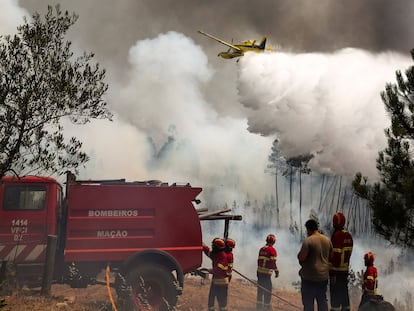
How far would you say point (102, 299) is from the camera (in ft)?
33.3

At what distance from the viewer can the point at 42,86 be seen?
8852 millimetres

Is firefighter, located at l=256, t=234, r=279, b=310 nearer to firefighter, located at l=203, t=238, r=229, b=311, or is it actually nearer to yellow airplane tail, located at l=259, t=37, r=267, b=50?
firefighter, located at l=203, t=238, r=229, b=311

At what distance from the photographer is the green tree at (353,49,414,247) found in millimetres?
9539

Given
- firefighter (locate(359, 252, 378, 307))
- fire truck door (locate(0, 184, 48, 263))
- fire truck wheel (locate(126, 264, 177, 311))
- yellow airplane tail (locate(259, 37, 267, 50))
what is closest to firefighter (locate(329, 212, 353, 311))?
firefighter (locate(359, 252, 378, 307))

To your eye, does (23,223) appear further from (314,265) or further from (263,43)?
(263,43)

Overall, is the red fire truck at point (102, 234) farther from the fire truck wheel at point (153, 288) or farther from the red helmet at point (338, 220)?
the red helmet at point (338, 220)

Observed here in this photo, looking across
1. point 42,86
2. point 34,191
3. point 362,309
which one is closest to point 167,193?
point 34,191

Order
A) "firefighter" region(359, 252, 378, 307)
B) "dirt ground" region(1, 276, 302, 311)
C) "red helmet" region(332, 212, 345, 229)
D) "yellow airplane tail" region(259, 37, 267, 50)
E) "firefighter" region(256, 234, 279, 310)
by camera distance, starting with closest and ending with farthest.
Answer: "red helmet" region(332, 212, 345, 229), "firefighter" region(359, 252, 378, 307), "dirt ground" region(1, 276, 302, 311), "firefighter" region(256, 234, 279, 310), "yellow airplane tail" region(259, 37, 267, 50)

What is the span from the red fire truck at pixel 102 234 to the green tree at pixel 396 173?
4427 mm

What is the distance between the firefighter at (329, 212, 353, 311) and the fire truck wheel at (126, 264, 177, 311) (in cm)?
320

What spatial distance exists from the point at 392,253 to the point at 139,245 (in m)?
28.1

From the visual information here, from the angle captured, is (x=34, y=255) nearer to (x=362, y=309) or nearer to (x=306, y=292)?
(x=306, y=292)

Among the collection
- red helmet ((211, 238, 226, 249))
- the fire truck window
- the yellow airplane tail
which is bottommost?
red helmet ((211, 238, 226, 249))

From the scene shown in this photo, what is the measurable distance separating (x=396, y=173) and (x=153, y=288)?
19.4 feet
